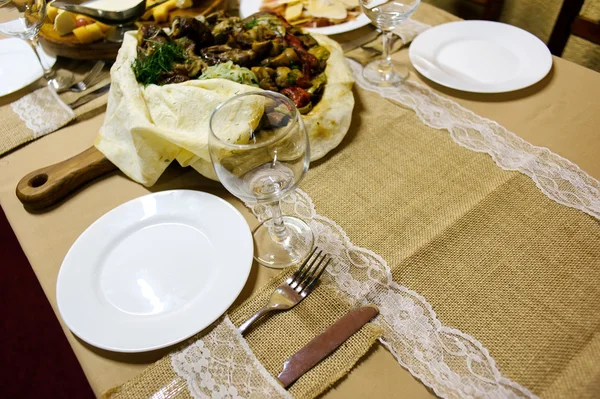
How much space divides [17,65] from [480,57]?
136 centimetres

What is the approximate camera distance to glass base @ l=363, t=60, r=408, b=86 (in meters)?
1.23

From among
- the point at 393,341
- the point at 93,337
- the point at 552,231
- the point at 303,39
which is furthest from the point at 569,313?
the point at 303,39

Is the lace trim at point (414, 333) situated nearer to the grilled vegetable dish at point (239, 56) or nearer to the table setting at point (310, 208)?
the table setting at point (310, 208)

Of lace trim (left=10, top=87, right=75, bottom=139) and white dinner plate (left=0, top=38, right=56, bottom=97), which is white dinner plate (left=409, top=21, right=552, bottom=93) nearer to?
lace trim (left=10, top=87, right=75, bottom=139)

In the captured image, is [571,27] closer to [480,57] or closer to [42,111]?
[480,57]

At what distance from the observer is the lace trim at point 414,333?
638 mm

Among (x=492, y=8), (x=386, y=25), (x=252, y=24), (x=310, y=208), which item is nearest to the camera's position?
(x=310, y=208)

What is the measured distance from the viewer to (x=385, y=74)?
125cm

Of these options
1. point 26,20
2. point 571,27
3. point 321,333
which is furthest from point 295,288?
point 571,27

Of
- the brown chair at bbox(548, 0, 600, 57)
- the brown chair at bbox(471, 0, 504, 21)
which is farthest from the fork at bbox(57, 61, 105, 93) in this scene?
the brown chair at bbox(548, 0, 600, 57)

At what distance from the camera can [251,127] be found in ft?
2.57

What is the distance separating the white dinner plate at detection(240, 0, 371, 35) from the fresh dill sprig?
0.44m

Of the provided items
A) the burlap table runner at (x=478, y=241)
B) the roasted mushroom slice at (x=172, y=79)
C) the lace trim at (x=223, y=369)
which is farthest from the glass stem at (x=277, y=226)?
the roasted mushroom slice at (x=172, y=79)

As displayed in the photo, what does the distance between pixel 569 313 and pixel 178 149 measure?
78 centimetres
